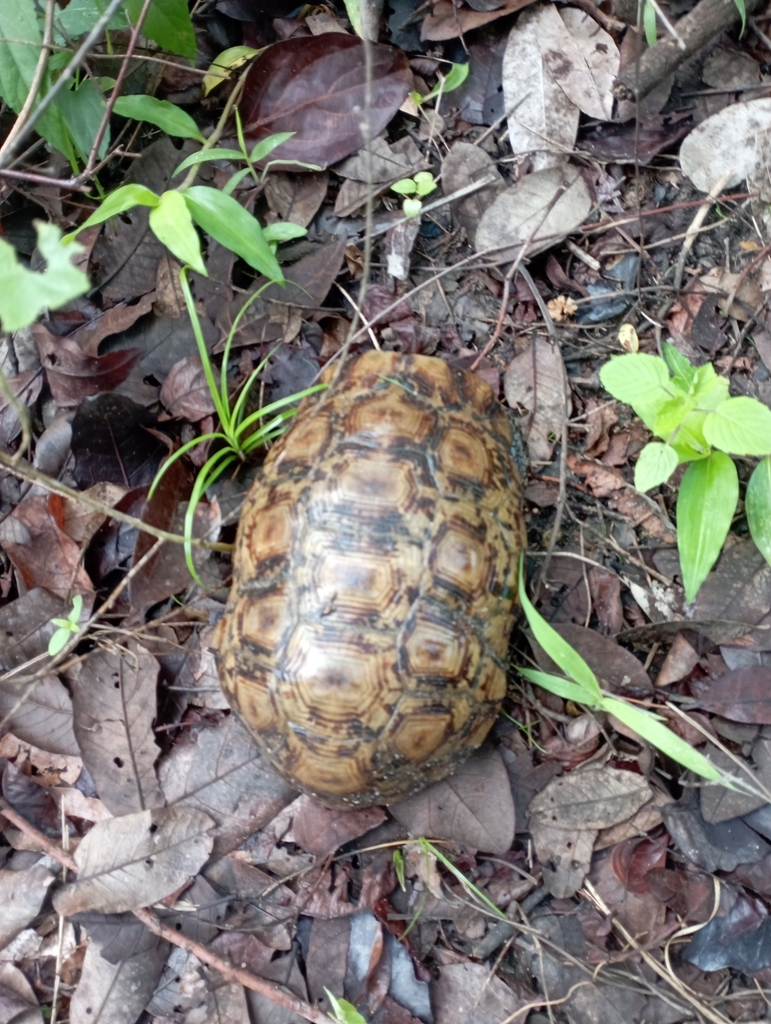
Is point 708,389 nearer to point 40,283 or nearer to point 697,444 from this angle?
point 697,444

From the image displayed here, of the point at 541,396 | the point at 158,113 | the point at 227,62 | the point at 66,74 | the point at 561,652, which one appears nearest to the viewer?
the point at 66,74

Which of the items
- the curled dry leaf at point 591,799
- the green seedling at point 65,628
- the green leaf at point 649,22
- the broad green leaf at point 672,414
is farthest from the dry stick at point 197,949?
the green leaf at point 649,22

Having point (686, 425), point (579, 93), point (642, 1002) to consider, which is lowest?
point (642, 1002)

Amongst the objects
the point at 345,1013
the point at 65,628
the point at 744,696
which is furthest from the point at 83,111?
the point at 345,1013

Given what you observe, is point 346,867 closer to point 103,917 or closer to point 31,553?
point 103,917

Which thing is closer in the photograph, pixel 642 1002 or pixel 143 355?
pixel 642 1002

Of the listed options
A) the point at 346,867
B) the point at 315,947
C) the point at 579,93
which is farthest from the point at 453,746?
the point at 579,93
